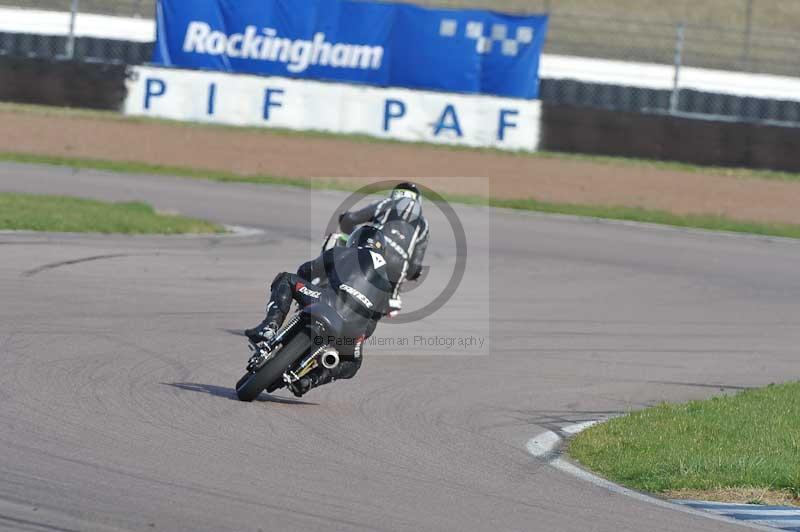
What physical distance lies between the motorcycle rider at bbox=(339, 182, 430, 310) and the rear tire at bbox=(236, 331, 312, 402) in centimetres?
86

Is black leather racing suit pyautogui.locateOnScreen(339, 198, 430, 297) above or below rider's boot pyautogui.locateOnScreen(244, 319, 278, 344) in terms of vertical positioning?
above

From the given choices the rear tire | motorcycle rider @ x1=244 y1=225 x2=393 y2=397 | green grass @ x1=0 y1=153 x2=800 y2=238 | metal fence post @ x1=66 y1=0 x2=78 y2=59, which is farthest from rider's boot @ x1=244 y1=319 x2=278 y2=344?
metal fence post @ x1=66 y1=0 x2=78 y2=59

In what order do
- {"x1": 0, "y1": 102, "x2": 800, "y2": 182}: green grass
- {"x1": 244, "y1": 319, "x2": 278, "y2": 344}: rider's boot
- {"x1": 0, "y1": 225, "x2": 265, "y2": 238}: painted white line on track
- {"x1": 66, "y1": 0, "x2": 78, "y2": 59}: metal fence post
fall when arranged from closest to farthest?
{"x1": 244, "y1": 319, "x2": 278, "y2": 344}: rider's boot → {"x1": 0, "y1": 225, "x2": 265, "y2": 238}: painted white line on track → {"x1": 0, "y1": 102, "x2": 800, "y2": 182}: green grass → {"x1": 66, "y1": 0, "x2": 78, "y2": 59}: metal fence post

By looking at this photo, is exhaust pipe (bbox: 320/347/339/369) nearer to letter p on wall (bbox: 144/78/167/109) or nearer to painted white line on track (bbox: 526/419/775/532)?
painted white line on track (bbox: 526/419/775/532)

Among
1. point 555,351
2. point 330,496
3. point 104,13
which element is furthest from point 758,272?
point 104,13

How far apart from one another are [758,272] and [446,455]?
10234mm

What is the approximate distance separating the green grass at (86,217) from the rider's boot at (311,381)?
739 cm

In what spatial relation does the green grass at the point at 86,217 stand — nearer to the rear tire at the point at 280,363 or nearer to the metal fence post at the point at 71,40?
the rear tire at the point at 280,363

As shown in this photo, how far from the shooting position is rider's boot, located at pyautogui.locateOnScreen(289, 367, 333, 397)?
8.55 m

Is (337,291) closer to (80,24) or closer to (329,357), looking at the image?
(329,357)

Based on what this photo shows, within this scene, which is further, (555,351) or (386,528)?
(555,351)

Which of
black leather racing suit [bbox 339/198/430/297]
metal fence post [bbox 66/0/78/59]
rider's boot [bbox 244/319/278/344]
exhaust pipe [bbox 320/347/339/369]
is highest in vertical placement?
metal fence post [bbox 66/0/78/59]

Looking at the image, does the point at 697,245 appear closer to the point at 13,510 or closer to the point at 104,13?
the point at 13,510

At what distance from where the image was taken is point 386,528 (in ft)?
19.4
